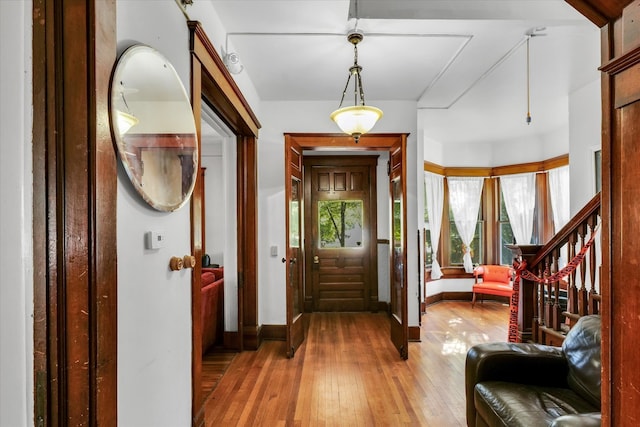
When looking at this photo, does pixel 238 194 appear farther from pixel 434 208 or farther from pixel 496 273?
pixel 496 273

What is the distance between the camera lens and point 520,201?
620 centimetres

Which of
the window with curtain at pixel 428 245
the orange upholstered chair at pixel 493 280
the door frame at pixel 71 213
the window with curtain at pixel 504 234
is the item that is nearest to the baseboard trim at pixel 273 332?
the door frame at pixel 71 213

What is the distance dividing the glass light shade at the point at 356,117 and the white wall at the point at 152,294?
131 centimetres

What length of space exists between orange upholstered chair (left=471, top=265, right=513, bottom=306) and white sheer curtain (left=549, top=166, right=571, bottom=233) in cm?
108

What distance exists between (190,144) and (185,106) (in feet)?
0.63

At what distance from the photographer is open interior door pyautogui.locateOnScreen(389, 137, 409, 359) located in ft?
12.1

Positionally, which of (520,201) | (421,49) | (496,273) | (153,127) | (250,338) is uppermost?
(421,49)

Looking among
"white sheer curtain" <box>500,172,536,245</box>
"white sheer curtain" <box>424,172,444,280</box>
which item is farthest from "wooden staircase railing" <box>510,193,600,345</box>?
"white sheer curtain" <box>500,172,536,245</box>

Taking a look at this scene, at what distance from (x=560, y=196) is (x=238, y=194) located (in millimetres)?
5097

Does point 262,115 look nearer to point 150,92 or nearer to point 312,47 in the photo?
point 312,47

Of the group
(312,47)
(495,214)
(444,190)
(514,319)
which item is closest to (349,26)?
(312,47)

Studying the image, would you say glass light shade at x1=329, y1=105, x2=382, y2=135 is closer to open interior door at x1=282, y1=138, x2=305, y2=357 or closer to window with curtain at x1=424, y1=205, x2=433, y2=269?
open interior door at x1=282, y1=138, x2=305, y2=357

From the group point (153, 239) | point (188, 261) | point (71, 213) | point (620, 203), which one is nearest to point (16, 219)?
point (71, 213)

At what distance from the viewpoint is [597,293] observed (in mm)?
2676
